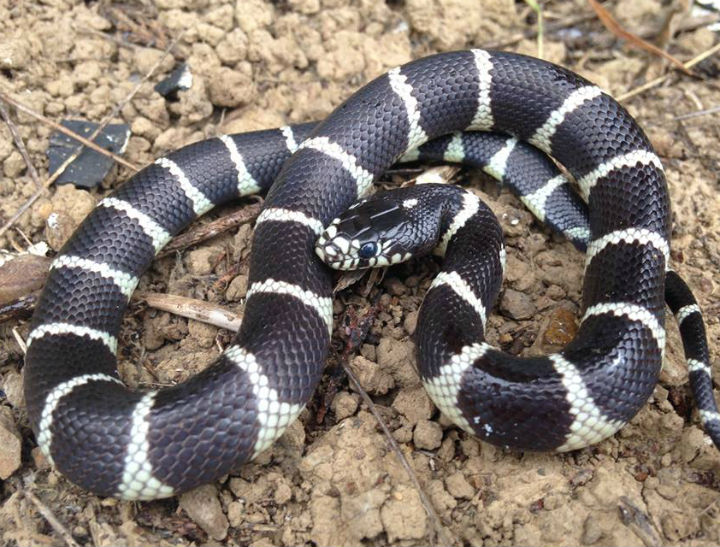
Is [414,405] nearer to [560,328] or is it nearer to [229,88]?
[560,328]

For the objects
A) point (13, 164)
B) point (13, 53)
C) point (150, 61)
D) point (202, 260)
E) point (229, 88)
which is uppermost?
point (13, 53)

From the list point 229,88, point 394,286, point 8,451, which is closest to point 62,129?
point 229,88

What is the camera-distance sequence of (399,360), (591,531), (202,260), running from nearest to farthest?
1. (591,531)
2. (399,360)
3. (202,260)

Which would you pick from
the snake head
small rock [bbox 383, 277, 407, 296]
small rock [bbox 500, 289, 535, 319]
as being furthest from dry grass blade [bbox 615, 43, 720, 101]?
small rock [bbox 383, 277, 407, 296]

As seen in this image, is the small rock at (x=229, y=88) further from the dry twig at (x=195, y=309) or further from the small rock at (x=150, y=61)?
the dry twig at (x=195, y=309)

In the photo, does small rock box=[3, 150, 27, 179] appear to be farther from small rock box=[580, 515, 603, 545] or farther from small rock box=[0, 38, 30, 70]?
small rock box=[580, 515, 603, 545]
